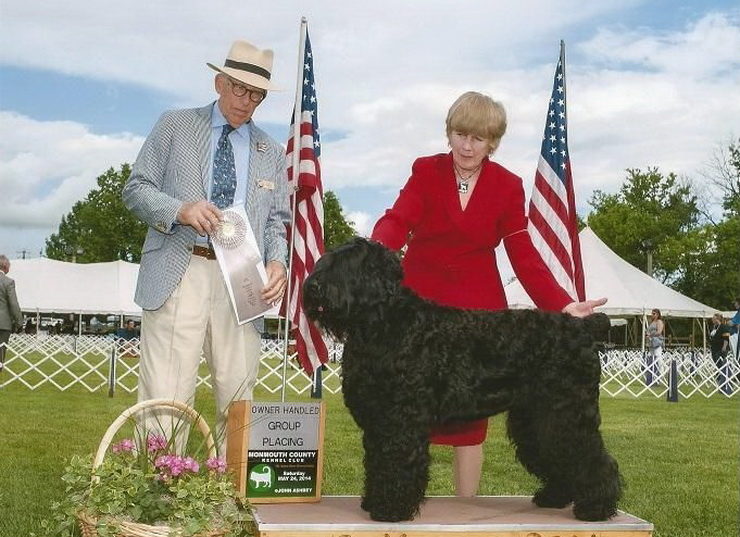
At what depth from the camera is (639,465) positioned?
711cm

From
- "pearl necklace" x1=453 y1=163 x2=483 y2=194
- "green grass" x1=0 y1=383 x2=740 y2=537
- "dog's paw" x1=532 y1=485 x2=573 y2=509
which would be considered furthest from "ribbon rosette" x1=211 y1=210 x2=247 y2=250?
"green grass" x1=0 y1=383 x2=740 y2=537

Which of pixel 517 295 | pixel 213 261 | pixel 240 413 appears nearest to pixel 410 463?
pixel 240 413

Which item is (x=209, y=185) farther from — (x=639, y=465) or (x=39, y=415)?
(x=39, y=415)

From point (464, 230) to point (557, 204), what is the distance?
5.22m

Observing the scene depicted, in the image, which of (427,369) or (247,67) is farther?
(247,67)

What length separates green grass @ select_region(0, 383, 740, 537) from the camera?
200 inches

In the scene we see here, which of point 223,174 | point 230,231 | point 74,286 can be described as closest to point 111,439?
point 230,231

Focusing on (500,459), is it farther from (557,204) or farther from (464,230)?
(464,230)

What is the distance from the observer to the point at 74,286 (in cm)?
2581

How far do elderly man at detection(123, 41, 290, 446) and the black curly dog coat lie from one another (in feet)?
2.63

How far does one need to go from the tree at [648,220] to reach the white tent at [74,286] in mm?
24920

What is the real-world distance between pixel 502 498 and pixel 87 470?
1.86 meters

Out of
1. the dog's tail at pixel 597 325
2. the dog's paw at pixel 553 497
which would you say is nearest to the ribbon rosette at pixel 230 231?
the dog's tail at pixel 597 325

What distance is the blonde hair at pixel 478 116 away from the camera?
3332 millimetres
